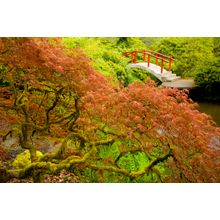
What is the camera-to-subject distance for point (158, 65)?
607 cm

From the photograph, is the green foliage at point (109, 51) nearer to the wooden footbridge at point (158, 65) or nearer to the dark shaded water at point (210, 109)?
the wooden footbridge at point (158, 65)

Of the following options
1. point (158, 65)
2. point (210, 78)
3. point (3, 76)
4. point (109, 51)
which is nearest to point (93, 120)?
point (109, 51)

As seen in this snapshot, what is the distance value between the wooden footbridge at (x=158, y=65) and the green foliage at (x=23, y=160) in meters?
1.82

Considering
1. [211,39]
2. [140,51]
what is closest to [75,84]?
[140,51]

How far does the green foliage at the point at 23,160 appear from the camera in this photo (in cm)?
597

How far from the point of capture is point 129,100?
18.9 ft

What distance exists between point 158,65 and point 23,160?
2238 mm

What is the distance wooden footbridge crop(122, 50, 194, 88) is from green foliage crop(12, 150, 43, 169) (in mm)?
1824

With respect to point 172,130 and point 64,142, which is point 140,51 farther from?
point 64,142

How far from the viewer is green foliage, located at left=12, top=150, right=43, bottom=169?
19.6ft

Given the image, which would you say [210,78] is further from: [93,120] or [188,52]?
[93,120]

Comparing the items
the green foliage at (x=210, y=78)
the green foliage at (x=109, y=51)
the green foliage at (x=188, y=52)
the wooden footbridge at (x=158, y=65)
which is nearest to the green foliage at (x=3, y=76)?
the green foliage at (x=109, y=51)

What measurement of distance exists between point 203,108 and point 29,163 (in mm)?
2415
